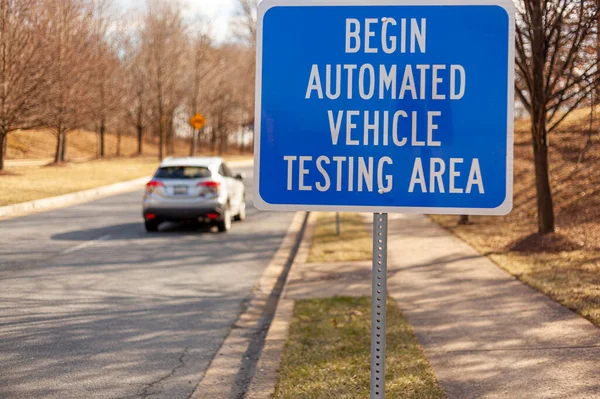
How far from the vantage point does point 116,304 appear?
8836 millimetres

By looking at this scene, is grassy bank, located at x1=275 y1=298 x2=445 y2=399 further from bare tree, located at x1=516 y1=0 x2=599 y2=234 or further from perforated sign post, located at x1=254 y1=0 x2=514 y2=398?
bare tree, located at x1=516 y1=0 x2=599 y2=234

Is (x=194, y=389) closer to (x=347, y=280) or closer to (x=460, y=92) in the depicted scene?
(x=460, y=92)

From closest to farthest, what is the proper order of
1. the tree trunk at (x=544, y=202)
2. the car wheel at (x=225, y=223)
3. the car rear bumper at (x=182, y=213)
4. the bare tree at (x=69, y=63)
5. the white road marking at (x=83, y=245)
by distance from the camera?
1. the white road marking at (x=83, y=245)
2. the tree trunk at (x=544, y=202)
3. the car rear bumper at (x=182, y=213)
4. the car wheel at (x=225, y=223)
5. the bare tree at (x=69, y=63)

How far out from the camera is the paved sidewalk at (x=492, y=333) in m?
5.41

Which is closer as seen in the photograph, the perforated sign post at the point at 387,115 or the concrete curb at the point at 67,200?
the perforated sign post at the point at 387,115

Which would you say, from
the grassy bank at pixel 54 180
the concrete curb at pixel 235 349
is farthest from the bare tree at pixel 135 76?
the concrete curb at pixel 235 349

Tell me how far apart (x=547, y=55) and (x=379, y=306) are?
10518 millimetres

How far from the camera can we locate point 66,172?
113ft

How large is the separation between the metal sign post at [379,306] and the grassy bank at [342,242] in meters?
8.47

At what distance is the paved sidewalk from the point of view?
541 centimetres

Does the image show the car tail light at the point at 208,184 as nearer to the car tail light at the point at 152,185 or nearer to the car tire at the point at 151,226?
the car tail light at the point at 152,185

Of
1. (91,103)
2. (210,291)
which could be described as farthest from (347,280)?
(91,103)

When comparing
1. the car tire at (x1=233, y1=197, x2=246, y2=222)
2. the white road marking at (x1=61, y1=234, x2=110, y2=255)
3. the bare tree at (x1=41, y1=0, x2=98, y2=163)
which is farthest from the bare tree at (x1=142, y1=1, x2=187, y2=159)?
the white road marking at (x1=61, y1=234, x2=110, y2=255)

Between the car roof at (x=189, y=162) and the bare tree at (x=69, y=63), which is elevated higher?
the bare tree at (x=69, y=63)
